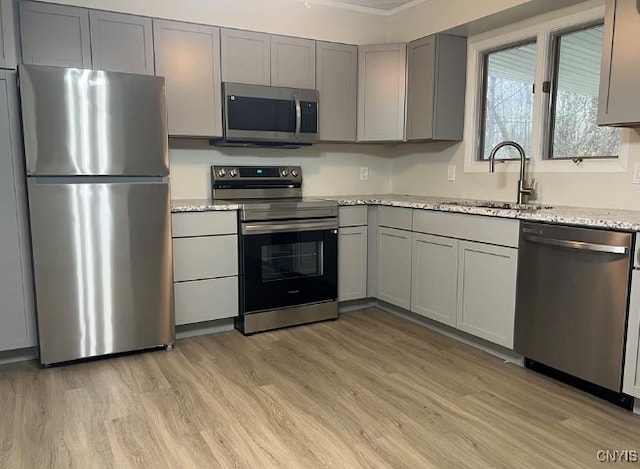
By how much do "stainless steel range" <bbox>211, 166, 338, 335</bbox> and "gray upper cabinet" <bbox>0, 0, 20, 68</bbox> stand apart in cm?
150

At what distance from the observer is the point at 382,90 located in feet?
13.2

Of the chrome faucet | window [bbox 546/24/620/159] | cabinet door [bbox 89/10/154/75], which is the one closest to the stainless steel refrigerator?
cabinet door [bbox 89/10/154/75]

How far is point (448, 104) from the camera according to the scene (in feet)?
12.4

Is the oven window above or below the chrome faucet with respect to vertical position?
below

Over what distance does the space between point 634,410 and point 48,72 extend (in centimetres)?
337

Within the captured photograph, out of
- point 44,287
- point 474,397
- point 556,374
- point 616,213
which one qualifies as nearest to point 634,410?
point 556,374

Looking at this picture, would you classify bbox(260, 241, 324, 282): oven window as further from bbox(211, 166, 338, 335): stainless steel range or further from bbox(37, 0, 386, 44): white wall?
bbox(37, 0, 386, 44): white wall

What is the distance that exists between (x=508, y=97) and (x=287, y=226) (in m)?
1.88

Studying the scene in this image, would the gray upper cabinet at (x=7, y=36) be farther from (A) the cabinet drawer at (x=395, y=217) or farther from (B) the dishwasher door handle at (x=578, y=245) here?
(B) the dishwasher door handle at (x=578, y=245)

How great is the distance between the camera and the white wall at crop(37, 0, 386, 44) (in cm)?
339

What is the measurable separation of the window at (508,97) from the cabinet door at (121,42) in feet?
8.12

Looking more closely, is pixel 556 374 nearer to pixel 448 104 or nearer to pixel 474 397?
pixel 474 397

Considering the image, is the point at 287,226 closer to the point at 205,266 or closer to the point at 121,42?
the point at 205,266

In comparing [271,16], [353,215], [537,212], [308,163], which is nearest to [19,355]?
[353,215]
